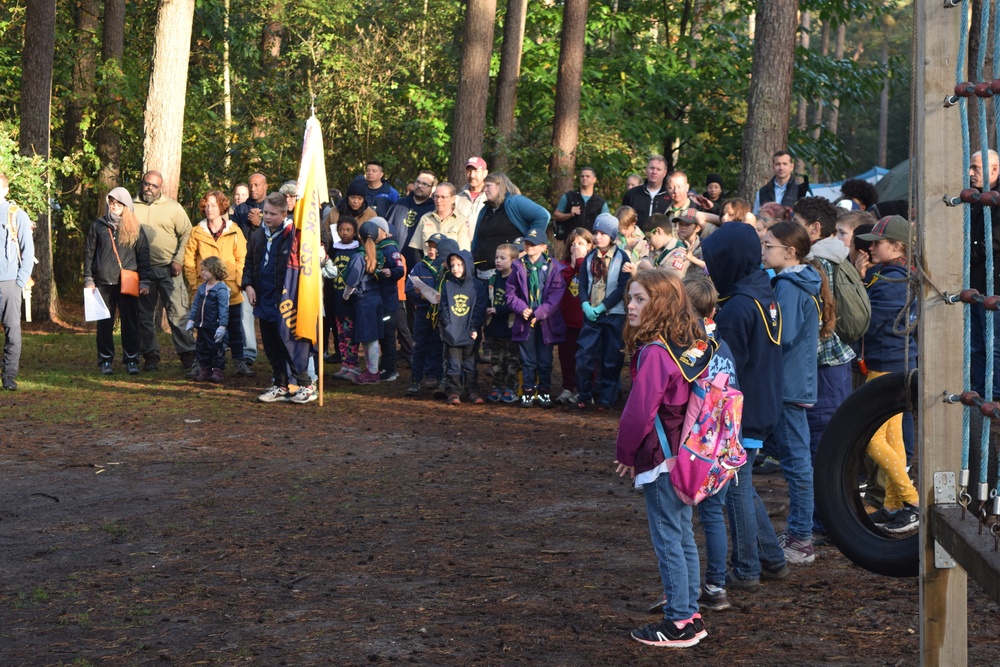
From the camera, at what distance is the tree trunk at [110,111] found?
75.7ft

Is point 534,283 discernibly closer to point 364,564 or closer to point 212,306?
point 212,306

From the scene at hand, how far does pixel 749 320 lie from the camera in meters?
6.37

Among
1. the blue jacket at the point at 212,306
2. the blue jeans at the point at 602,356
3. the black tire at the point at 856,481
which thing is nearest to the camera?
the black tire at the point at 856,481

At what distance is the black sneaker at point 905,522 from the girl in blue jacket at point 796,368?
0.76 m

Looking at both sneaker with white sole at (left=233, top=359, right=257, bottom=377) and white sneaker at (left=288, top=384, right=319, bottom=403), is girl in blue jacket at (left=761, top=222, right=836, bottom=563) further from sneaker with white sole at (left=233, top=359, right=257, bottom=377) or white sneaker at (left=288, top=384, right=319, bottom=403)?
sneaker with white sole at (left=233, top=359, right=257, bottom=377)

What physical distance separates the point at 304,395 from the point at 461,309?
6.02ft

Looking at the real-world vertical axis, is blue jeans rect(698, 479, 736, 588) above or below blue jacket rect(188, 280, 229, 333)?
below

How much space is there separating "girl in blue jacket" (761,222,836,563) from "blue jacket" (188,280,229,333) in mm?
8522

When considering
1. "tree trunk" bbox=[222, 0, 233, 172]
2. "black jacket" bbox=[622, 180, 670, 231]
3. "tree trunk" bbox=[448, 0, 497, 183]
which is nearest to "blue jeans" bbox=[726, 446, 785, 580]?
"black jacket" bbox=[622, 180, 670, 231]

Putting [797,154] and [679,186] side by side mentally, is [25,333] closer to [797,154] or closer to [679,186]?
[679,186]

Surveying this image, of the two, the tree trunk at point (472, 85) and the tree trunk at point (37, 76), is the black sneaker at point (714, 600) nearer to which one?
the tree trunk at point (472, 85)

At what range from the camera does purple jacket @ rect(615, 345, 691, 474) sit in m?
5.51

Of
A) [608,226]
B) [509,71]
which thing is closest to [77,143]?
[509,71]

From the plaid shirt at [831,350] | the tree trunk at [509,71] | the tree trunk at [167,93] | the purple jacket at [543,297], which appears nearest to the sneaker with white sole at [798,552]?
the plaid shirt at [831,350]
